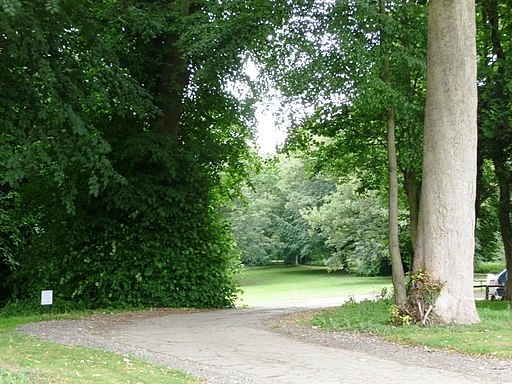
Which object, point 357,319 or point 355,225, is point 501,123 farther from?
point 355,225

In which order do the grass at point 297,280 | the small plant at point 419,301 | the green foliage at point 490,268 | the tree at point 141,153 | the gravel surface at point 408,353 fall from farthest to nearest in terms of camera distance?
1. the green foliage at point 490,268
2. the grass at point 297,280
3. the tree at point 141,153
4. the small plant at point 419,301
5. the gravel surface at point 408,353

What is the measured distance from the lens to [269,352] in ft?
31.9

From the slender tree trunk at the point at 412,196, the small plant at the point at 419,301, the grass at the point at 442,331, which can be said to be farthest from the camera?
the slender tree trunk at the point at 412,196

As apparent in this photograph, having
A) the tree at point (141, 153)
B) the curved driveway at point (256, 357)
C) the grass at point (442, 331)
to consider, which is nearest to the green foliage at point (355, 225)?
the tree at point (141, 153)

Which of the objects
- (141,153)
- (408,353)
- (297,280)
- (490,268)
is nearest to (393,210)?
(408,353)

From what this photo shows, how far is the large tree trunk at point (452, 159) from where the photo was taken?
12031mm

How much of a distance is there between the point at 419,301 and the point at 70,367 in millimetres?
6951

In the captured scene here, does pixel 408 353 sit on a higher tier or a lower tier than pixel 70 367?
lower

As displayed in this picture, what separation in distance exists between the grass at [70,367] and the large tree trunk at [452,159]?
6.23 meters

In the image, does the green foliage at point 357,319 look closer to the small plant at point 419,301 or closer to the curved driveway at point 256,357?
the small plant at point 419,301

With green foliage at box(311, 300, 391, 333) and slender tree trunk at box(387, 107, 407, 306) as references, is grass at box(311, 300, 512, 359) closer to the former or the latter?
green foliage at box(311, 300, 391, 333)

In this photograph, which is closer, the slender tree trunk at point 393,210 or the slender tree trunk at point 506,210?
the slender tree trunk at point 393,210

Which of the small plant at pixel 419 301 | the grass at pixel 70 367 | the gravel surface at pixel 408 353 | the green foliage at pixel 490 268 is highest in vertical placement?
the small plant at pixel 419 301

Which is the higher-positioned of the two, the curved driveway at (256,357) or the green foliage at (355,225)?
the green foliage at (355,225)
